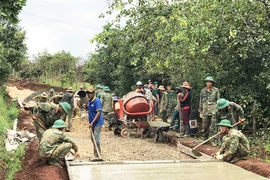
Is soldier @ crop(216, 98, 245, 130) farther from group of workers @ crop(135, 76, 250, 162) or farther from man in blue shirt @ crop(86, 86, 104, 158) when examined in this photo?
man in blue shirt @ crop(86, 86, 104, 158)

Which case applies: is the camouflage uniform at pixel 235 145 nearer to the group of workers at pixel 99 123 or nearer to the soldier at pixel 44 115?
the group of workers at pixel 99 123

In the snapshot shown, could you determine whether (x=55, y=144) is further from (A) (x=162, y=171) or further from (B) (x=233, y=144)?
(B) (x=233, y=144)

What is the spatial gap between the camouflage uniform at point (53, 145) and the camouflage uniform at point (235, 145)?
3281 mm

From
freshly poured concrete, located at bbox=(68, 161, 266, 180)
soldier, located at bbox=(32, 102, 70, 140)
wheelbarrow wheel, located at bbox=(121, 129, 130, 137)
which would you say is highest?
soldier, located at bbox=(32, 102, 70, 140)

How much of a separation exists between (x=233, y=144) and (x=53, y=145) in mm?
3673

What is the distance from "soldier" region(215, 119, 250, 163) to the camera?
7414mm

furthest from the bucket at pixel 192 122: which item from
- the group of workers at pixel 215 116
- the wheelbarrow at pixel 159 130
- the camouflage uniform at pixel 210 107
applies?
the camouflage uniform at pixel 210 107

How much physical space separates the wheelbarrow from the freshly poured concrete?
356 cm

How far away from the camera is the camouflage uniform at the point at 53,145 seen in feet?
23.2

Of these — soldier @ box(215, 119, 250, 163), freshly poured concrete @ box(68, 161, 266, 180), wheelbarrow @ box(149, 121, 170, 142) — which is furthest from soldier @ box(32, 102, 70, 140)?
wheelbarrow @ box(149, 121, 170, 142)

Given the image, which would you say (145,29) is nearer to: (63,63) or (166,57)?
(166,57)

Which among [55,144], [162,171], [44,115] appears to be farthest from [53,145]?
[162,171]

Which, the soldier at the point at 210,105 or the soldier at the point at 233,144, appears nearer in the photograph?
the soldier at the point at 233,144

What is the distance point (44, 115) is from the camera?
8406 millimetres
